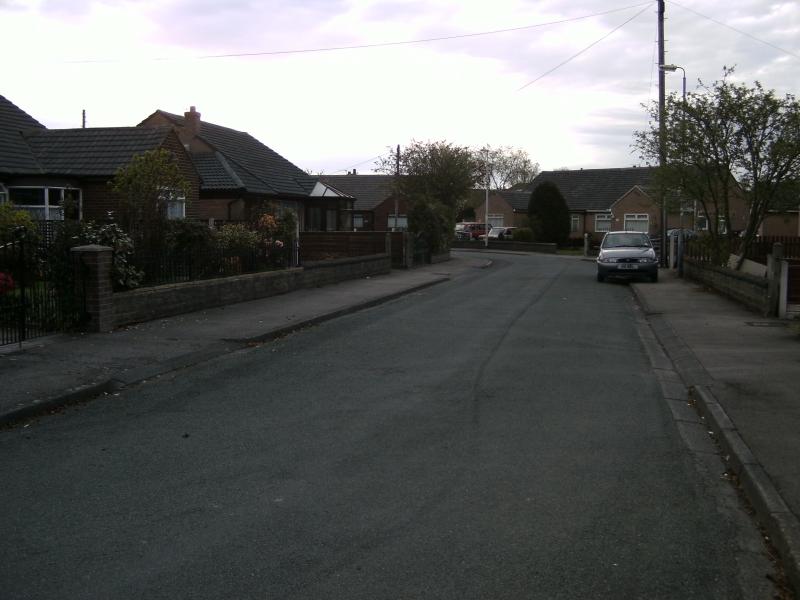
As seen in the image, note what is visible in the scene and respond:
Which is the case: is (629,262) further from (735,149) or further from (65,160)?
(65,160)

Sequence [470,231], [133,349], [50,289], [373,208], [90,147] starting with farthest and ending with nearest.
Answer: [470,231] → [373,208] → [90,147] → [50,289] → [133,349]

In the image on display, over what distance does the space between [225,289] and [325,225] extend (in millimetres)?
25515

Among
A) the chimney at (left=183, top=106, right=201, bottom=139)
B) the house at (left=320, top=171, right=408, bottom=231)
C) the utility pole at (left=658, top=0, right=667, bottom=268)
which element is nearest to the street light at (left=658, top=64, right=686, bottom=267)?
the utility pole at (left=658, top=0, right=667, bottom=268)

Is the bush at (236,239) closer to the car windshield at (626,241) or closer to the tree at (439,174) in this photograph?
the car windshield at (626,241)

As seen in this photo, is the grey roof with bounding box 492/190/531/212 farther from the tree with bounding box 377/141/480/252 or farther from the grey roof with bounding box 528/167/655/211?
the tree with bounding box 377/141/480/252

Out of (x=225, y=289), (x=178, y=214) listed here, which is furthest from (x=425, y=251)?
(x=225, y=289)

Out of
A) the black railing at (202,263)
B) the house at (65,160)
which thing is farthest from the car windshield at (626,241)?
the house at (65,160)

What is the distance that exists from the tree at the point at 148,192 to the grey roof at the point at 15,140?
8684mm

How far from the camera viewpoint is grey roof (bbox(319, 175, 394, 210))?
66875mm

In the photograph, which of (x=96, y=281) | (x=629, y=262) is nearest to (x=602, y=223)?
(x=629, y=262)

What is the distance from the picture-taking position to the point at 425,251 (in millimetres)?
35312

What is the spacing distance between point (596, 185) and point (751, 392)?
221ft

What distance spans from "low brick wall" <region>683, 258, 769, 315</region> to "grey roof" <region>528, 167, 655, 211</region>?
4607cm

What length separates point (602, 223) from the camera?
70.6 meters
